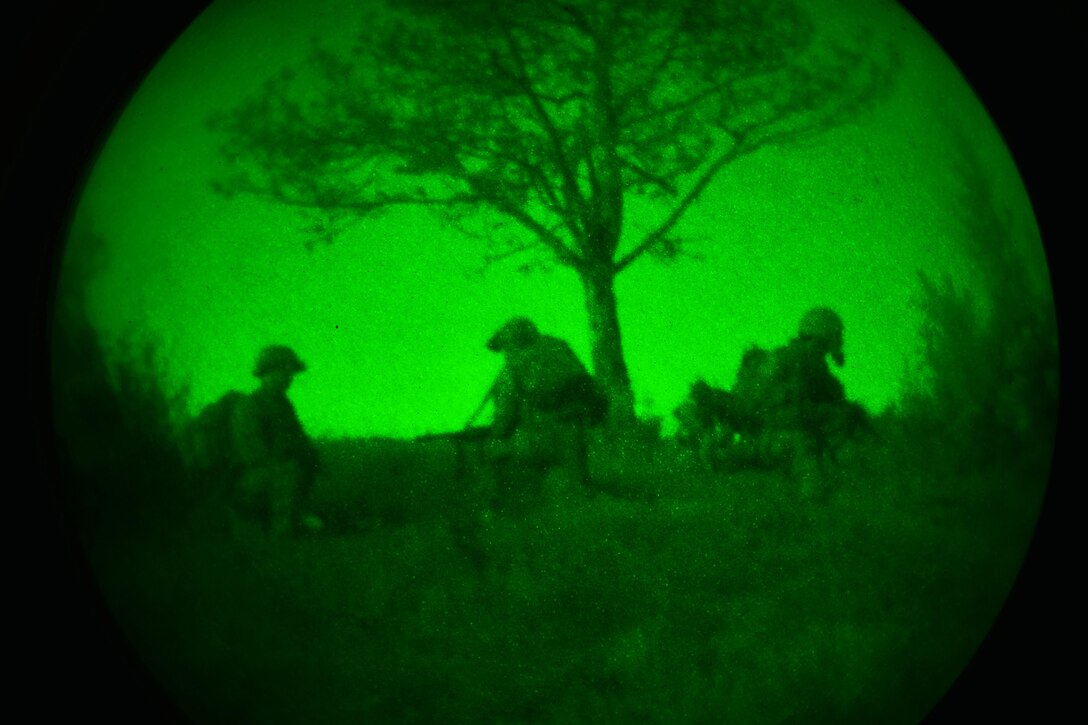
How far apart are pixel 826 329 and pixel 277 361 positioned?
0.74 meters

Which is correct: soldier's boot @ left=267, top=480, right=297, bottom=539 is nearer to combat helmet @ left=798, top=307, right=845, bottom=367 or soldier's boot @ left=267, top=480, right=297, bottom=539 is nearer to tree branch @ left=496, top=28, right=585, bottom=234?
tree branch @ left=496, top=28, right=585, bottom=234

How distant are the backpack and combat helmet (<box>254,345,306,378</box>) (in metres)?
0.05

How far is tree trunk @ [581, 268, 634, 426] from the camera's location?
4.23 ft

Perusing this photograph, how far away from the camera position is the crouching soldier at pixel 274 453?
51.1 inches

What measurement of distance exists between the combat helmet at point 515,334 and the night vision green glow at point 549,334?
14 mm

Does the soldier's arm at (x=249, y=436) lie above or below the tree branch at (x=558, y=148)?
below

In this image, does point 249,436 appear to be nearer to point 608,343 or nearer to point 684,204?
point 608,343

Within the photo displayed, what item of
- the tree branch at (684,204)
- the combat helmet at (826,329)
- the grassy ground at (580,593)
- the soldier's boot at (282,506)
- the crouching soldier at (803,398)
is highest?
the tree branch at (684,204)

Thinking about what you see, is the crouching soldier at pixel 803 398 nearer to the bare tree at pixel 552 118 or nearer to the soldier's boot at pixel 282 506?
the bare tree at pixel 552 118

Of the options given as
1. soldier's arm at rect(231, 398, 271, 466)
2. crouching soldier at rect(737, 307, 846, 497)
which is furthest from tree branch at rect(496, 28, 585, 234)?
soldier's arm at rect(231, 398, 271, 466)

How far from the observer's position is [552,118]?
1.35 metres

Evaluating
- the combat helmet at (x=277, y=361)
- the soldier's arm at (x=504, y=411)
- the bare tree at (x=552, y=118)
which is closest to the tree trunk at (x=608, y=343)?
the bare tree at (x=552, y=118)

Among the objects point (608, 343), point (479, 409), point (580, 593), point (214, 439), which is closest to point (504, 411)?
point (479, 409)

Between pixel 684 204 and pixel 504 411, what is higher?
pixel 684 204
